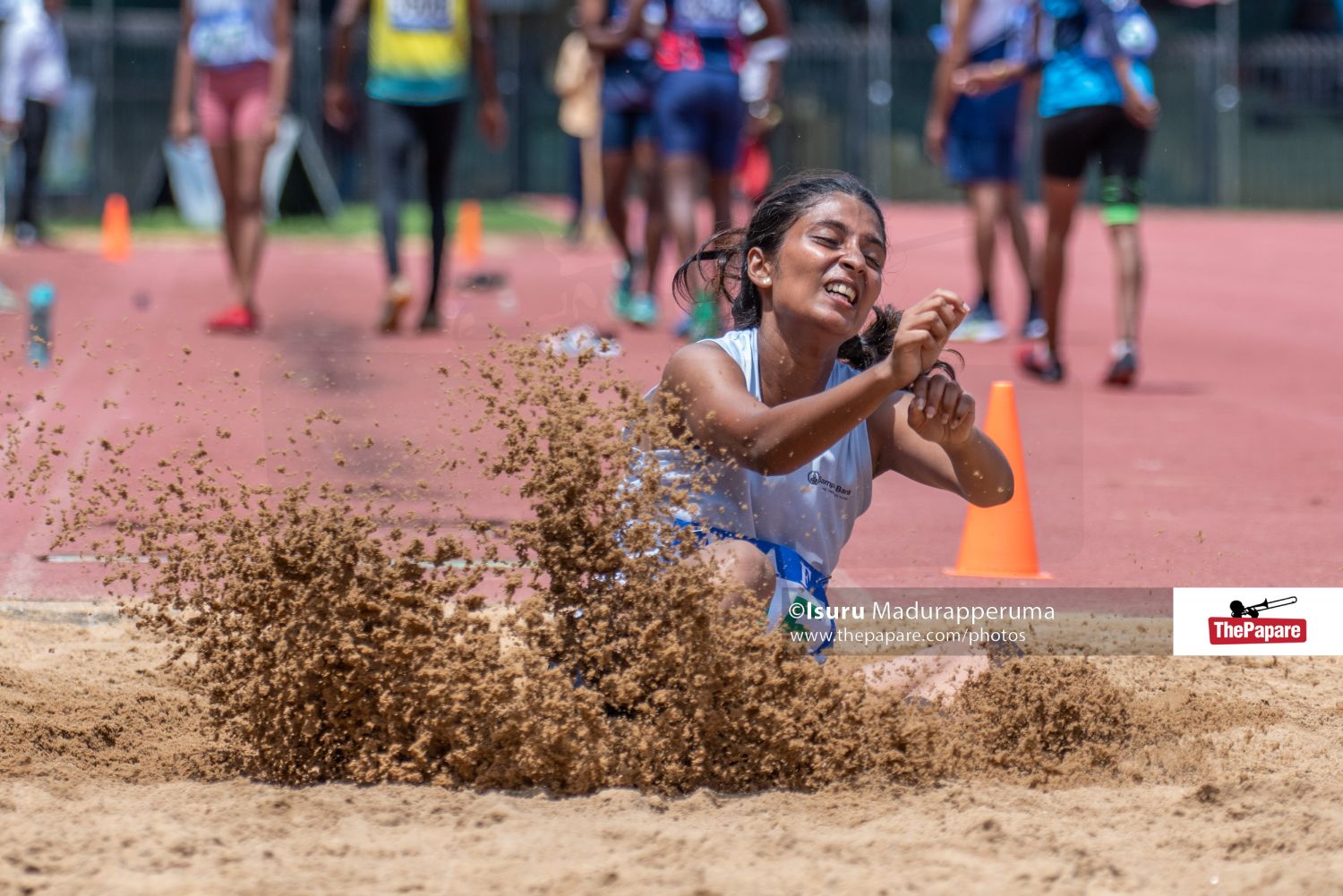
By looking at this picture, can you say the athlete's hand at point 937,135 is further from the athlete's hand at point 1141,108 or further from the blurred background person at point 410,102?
the blurred background person at point 410,102

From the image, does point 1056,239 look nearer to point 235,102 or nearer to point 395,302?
point 395,302

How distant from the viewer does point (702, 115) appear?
948cm

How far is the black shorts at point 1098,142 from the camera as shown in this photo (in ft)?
29.0

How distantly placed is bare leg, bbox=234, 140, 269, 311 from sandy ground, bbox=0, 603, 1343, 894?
19.3ft

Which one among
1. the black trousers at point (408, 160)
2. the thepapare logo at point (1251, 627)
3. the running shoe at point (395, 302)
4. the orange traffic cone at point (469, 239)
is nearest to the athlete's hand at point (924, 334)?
the thepapare logo at point (1251, 627)

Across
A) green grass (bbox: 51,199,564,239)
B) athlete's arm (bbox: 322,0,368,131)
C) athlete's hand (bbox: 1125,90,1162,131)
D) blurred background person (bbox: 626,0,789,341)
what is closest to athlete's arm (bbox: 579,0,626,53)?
blurred background person (bbox: 626,0,789,341)

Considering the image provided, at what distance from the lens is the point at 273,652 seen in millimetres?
3660

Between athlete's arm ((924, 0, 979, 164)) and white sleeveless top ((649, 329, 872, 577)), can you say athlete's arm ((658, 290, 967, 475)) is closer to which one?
white sleeveless top ((649, 329, 872, 577))

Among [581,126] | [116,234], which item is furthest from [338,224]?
[116,234]

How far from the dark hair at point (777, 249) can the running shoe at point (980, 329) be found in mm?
6236

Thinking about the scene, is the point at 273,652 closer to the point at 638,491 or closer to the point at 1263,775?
the point at 638,491

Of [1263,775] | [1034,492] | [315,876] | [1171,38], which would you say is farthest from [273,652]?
[1171,38]

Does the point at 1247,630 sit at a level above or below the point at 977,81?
below

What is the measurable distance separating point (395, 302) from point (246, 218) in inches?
35.0
